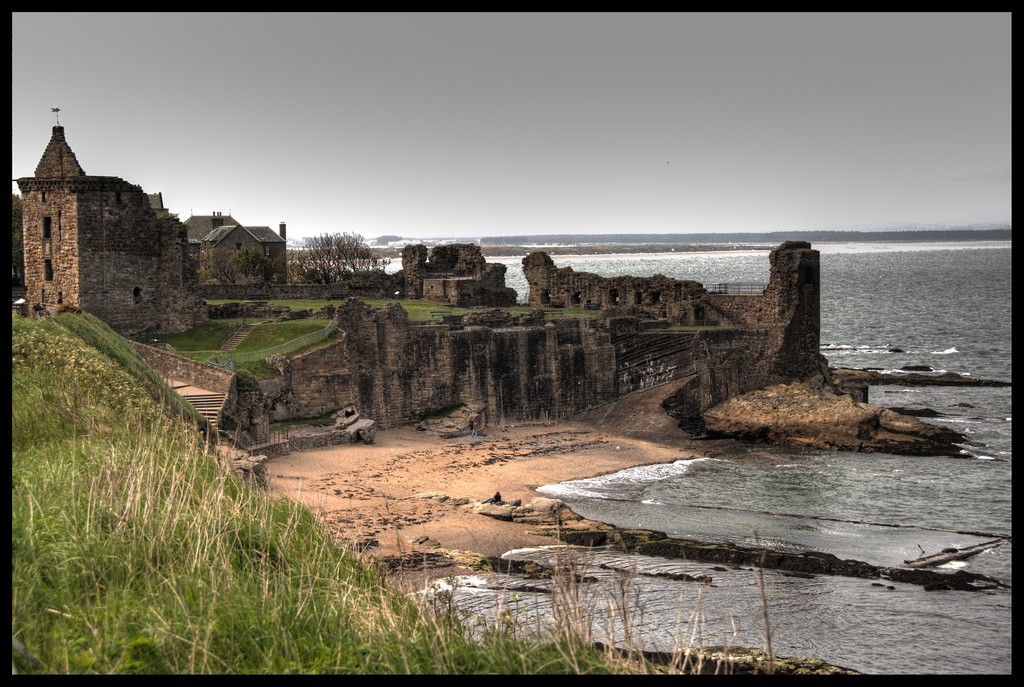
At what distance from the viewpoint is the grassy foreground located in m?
6.06

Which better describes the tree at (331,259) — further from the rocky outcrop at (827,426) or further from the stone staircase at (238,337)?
the rocky outcrop at (827,426)

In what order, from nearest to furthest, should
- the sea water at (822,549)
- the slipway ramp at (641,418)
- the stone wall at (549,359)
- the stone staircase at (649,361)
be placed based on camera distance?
the sea water at (822,549) → the stone wall at (549,359) → the slipway ramp at (641,418) → the stone staircase at (649,361)

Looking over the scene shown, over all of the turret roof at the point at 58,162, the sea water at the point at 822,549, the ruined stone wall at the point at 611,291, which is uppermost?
the turret roof at the point at 58,162

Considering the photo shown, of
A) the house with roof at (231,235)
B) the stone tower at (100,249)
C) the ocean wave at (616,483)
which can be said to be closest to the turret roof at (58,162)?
the stone tower at (100,249)

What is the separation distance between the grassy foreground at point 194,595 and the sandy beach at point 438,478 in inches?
178

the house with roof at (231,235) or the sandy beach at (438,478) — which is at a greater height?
the house with roof at (231,235)

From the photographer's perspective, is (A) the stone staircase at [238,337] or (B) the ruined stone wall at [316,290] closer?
(A) the stone staircase at [238,337]

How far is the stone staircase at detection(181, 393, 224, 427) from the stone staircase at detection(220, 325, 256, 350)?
486 cm

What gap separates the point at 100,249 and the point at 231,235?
106 feet

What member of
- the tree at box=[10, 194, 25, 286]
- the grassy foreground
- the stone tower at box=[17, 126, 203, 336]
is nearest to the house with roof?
the tree at box=[10, 194, 25, 286]

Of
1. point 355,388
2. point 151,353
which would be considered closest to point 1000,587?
point 355,388

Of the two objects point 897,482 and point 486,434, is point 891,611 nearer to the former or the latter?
point 897,482

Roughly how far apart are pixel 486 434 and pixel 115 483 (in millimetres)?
22847

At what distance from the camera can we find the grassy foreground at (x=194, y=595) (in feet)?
19.9
